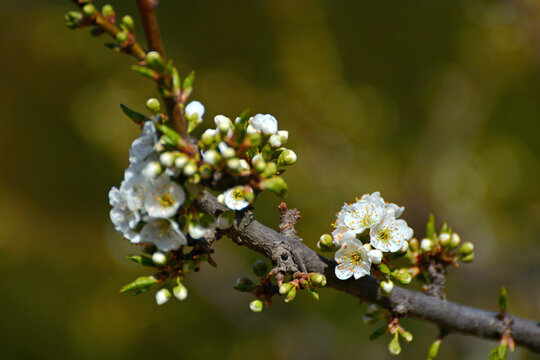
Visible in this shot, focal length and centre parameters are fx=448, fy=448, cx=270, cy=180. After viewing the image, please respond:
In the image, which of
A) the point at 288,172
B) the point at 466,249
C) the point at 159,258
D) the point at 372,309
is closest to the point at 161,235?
the point at 159,258

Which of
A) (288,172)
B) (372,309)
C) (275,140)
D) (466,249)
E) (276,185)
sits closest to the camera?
(276,185)

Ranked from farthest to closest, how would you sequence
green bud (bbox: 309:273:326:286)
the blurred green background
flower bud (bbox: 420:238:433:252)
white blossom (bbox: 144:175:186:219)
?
1. the blurred green background
2. flower bud (bbox: 420:238:433:252)
3. green bud (bbox: 309:273:326:286)
4. white blossom (bbox: 144:175:186:219)

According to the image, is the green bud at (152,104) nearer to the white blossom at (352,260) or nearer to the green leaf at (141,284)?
the green leaf at (141,284)

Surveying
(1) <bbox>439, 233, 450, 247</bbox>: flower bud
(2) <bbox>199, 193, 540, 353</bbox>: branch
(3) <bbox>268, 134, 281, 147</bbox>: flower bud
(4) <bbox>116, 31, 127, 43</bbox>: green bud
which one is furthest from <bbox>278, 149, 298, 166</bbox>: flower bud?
(1) <bbox>439, 233, 450, 247</bbox>: flower bud

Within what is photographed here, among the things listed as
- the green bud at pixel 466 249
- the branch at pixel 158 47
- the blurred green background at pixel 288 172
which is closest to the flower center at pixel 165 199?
the branch at pixel 158 47

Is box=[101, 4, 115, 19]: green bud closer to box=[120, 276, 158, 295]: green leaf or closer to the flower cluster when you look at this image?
box=[120, 276, 158, 295]: green leaf

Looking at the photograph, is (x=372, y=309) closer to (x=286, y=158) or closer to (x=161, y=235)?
(x=286, y=158)

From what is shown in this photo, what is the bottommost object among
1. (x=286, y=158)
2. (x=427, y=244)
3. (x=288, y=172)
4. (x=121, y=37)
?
(x=121, y=37)
